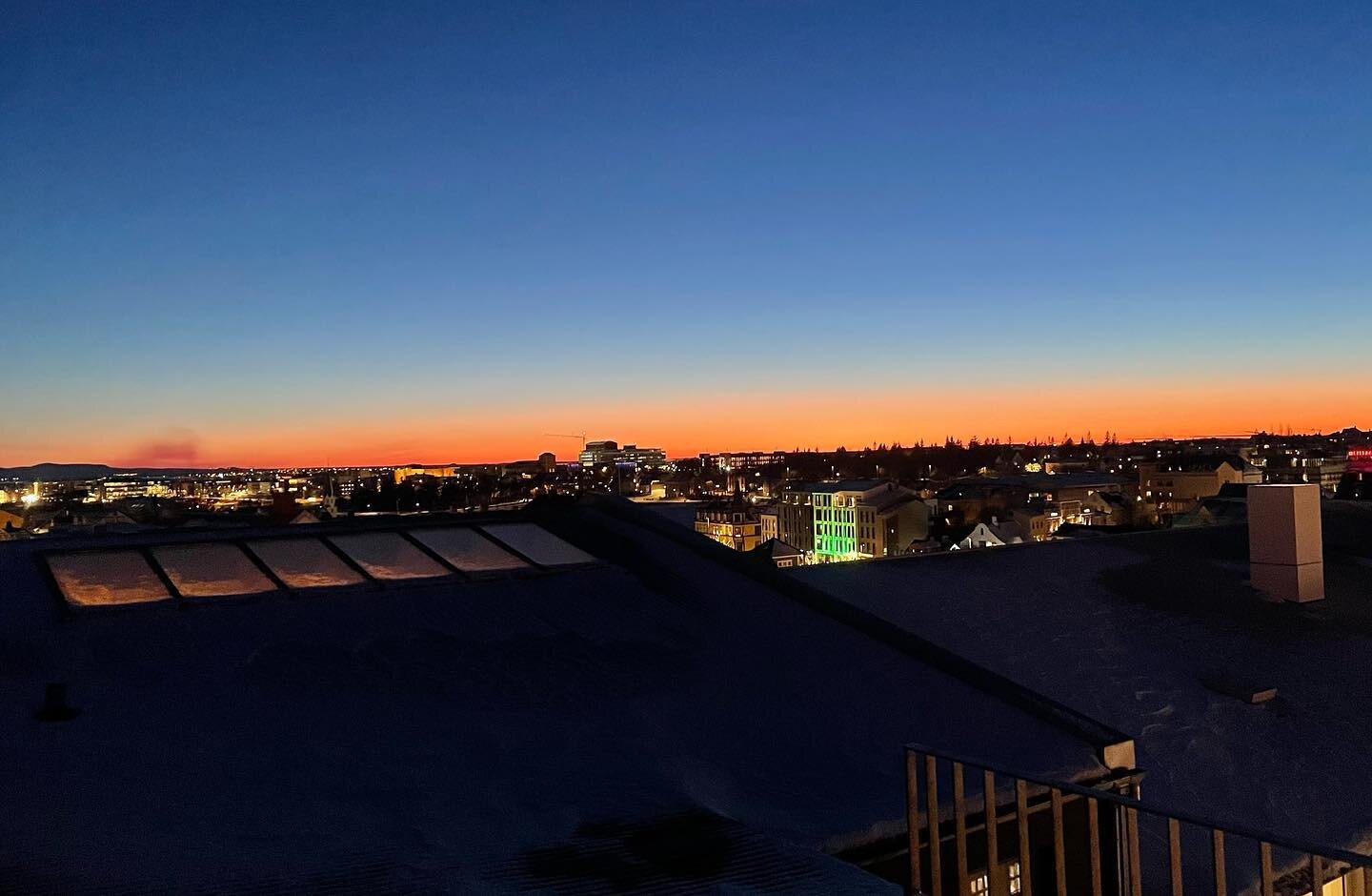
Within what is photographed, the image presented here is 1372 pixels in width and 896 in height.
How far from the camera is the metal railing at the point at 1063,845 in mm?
3562

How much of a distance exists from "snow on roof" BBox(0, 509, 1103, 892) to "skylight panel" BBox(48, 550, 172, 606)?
183mm

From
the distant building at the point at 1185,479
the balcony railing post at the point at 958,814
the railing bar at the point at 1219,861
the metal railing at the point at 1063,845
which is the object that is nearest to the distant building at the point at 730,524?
the distant building at the point at 1185,479

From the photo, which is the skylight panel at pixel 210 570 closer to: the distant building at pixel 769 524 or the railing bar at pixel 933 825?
the railing bar at pixel 933 825

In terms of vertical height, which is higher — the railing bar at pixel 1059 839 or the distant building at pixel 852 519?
the railing bar at pixel 1059 839

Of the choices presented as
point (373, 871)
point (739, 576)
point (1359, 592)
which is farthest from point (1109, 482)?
point (373, 871)

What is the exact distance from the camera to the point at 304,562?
8672 mm

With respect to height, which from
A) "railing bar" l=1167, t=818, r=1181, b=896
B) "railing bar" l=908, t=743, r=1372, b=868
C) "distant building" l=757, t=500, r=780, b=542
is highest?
"railing bar" l=908, t=743, r=1372, b=868

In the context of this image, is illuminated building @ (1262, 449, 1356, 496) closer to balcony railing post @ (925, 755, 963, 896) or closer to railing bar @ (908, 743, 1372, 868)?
balcony railing post @ (925, 755, 963, 896)

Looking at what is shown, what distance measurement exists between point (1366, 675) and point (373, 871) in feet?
34.9

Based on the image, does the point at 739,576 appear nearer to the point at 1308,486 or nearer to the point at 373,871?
the point at 373,871

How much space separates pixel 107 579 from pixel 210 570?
77 centimetres

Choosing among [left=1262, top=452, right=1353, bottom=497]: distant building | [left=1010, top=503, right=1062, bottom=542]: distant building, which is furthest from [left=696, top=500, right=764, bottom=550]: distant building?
[left=1262, top=452, right=1353, bottom=497]: distant building

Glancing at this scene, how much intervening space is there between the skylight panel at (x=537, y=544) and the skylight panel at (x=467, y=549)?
18 cm

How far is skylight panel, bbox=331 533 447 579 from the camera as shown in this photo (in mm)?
8641
